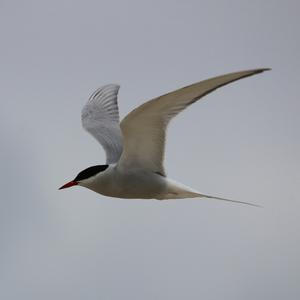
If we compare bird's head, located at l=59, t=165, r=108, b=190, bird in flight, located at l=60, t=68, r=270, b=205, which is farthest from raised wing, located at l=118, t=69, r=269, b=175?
bird's head, located at l=59, t=165, r=108, b=190

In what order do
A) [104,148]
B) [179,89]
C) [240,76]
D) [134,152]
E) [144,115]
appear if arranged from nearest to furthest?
1. [240,76]
2. [179,89]
3. [144,115]
4. [134,152]
5. [104,148]

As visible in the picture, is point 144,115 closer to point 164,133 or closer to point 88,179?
point 164,133

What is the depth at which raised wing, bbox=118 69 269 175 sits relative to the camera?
29.3 feet

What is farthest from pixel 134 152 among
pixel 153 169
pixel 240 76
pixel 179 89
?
pixel 240 76

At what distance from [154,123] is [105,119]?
8.64ft

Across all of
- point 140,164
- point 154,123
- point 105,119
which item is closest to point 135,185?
point 140,164

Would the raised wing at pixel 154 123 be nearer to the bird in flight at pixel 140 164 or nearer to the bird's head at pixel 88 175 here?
the bird in flight at pixel 140 164

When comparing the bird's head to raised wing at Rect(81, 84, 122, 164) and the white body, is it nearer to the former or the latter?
the white body

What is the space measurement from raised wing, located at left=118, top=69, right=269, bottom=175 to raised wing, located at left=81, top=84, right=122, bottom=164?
55 cm

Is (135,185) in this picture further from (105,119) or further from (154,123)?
(105,119)

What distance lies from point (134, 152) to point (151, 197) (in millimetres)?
592

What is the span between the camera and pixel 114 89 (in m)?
13.4

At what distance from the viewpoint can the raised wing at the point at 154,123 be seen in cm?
893

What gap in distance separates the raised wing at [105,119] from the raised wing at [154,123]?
0.55 m
